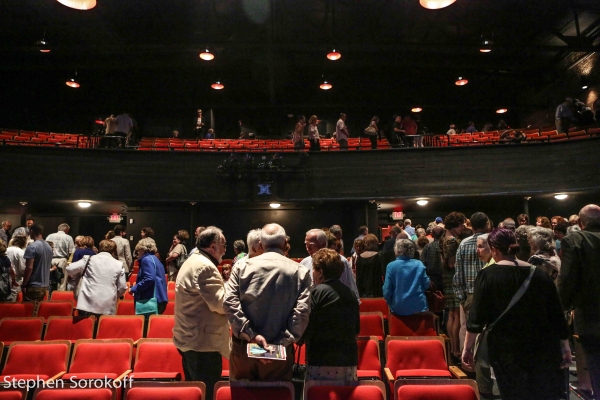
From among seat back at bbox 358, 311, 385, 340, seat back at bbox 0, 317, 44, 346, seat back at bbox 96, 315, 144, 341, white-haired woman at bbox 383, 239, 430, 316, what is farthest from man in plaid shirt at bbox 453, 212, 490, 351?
seat back at bbox 0, 317, 44, 346

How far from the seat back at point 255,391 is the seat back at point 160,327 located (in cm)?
219

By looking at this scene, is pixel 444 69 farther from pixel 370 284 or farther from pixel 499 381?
pixel 499 381

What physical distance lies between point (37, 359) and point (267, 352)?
2.52 m

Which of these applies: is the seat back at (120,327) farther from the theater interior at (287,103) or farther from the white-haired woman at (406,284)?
the theater interior at (287,103)

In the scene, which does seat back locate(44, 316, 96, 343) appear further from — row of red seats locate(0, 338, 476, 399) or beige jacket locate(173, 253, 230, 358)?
beige jacket locate(173, 253, 230, 358)

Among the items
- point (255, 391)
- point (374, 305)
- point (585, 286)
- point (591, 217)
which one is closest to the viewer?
point (255, 391)

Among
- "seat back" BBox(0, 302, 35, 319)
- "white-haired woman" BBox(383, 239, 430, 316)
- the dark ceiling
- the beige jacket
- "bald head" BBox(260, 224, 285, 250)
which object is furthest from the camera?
the dark ceiling

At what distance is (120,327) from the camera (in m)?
4.48

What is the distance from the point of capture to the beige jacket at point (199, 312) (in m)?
2.87

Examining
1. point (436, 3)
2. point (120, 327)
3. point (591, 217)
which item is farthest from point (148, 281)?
point (436, 3)

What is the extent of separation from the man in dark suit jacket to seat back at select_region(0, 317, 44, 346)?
4942 mm

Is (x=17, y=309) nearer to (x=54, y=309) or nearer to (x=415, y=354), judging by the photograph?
(x=54, y=309)

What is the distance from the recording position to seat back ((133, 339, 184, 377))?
12.0 feet

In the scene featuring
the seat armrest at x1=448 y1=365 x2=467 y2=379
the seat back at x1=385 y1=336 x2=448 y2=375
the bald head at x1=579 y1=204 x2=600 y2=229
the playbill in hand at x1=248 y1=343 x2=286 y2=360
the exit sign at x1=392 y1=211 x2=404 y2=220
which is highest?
the exit sign at x1=392 y1=211 x2=404 y2=220
